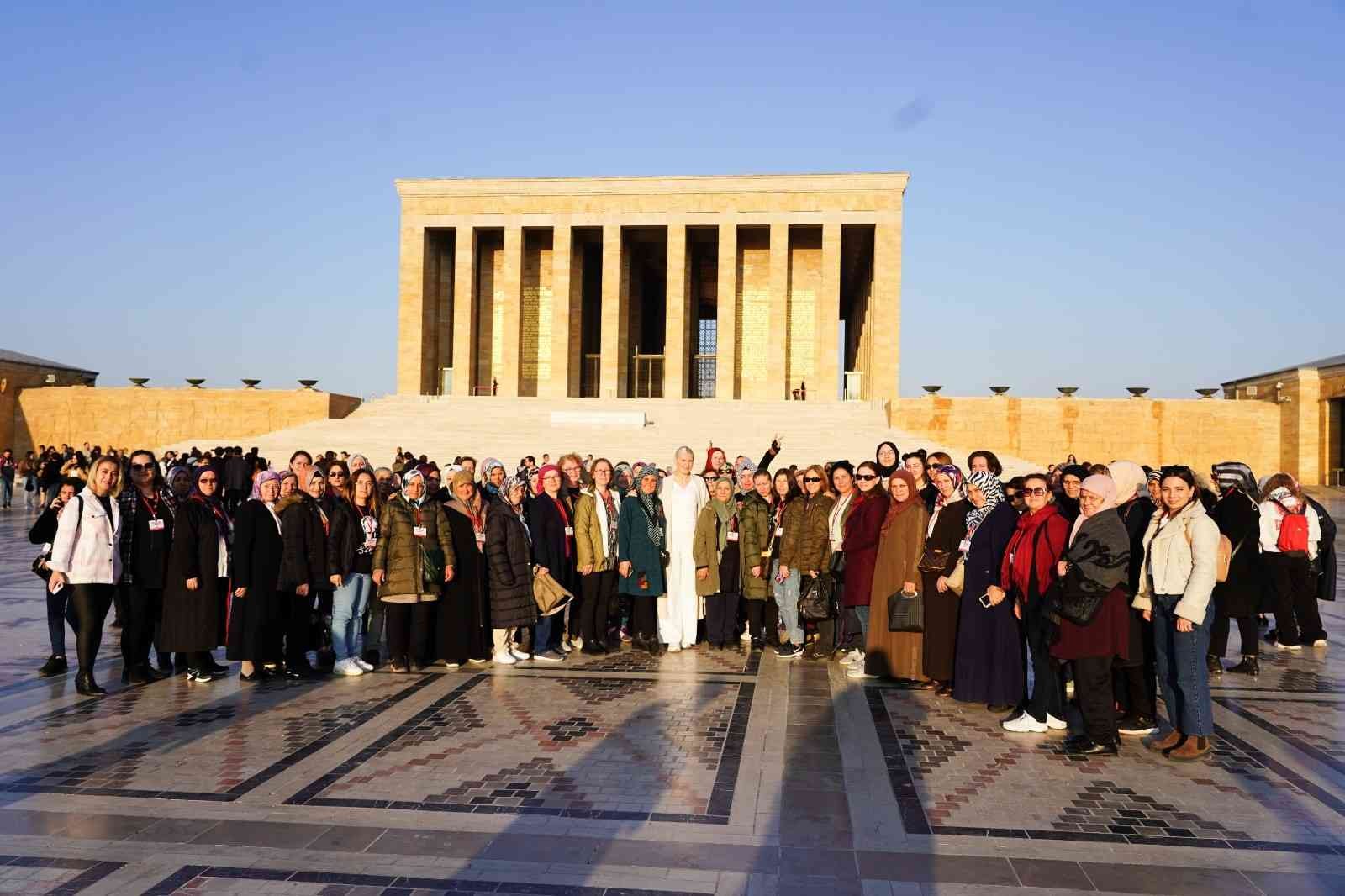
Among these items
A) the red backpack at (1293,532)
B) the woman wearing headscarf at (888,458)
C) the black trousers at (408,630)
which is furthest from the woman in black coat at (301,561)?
the red backpack at (1293,532)

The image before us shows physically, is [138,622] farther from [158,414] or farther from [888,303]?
[888,303]

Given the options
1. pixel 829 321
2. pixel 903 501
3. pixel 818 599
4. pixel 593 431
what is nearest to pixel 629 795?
pixel 903 501

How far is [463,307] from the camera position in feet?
117

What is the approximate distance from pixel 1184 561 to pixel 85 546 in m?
7.53

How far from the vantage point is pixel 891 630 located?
7.09 metres

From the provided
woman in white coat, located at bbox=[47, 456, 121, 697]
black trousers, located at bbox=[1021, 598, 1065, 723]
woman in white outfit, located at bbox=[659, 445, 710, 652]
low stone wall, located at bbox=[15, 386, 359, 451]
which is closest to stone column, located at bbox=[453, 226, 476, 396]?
low stone wall, located at bbox=[15, 386, 359, 451]

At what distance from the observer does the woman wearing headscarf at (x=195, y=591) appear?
6.95 metres

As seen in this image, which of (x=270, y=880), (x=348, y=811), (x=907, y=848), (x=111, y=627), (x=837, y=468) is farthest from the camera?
(x=111, y=627)

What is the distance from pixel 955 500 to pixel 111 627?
839 cm

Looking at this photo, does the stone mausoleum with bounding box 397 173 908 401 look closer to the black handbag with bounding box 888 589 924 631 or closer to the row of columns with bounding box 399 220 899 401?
the row of columns with bounding box 399 220 899 401

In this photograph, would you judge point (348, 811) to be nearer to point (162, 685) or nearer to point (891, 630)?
point (162, 685)

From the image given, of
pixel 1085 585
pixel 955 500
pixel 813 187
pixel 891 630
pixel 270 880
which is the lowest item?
pixel 270 880

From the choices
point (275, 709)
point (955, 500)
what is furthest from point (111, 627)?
point (955, 500)

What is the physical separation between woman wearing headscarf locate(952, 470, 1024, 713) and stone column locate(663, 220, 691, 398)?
28086 mm
